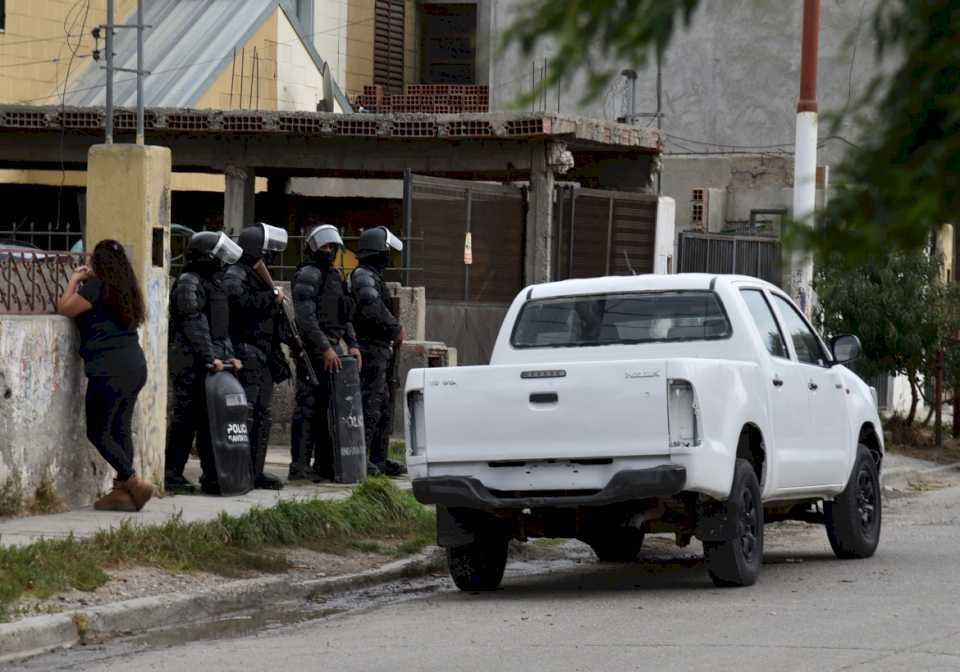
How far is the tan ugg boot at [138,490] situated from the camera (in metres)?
12.7

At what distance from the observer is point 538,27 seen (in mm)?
3865

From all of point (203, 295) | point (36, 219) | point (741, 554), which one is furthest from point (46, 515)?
point (36, 219)

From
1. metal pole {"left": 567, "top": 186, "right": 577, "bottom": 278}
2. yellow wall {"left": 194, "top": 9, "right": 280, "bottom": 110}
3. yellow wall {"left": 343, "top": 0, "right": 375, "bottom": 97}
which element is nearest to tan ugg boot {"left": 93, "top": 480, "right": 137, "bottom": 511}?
metal pole {"left": 567, "top": 186, "right": 577, "bottom": 278}

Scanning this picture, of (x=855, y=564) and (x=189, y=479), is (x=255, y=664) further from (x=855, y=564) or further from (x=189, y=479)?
(x=189, y=479)

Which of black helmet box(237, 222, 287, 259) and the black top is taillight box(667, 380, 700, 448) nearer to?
the black top

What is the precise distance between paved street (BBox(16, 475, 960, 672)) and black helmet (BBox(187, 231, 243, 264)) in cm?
332

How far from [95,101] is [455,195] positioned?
616 inches

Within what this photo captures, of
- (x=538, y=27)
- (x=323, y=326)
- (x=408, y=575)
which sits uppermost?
(x=538, y=27)

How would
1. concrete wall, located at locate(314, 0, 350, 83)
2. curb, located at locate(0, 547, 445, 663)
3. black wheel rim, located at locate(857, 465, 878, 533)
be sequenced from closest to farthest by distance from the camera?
curb, located at locate(0, 547, 445, 663), black wheel rim, located at locate(857, 465, 878, 533), concrete wall, located at locate(314, 0, 350, 83)

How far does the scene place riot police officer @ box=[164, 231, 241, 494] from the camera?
14.2m

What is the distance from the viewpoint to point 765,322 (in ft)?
40.8

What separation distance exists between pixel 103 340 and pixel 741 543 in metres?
4.56

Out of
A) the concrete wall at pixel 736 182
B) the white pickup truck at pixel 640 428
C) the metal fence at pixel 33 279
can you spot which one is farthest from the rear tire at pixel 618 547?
the concrete wall at pixel 736 182

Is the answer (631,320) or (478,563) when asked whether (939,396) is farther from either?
(478,563)
